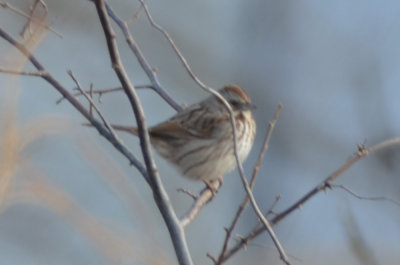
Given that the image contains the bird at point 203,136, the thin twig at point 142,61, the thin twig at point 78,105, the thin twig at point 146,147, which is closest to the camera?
the thin twig at point 146,147

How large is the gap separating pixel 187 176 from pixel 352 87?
20.6ft

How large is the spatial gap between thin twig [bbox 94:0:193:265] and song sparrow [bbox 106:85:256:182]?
7.25 ft

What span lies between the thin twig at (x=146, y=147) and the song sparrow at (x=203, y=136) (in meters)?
2.21

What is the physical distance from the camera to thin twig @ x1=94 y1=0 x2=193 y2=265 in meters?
3.13

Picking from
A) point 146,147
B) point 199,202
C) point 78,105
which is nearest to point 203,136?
point 199,202

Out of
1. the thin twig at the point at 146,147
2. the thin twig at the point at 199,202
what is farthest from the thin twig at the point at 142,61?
the thin twig at the point at 146,147

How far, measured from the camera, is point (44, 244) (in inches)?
301

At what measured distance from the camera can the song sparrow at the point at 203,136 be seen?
5723mm

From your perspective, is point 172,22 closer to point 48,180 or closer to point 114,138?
point 48,180

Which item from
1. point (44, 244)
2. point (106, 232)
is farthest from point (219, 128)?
point (44, 244)

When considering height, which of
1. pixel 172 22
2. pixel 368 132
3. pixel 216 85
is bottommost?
pixel 368 132

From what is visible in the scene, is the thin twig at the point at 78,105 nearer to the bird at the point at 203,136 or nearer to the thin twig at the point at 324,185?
the thin twig at the point at 324,185

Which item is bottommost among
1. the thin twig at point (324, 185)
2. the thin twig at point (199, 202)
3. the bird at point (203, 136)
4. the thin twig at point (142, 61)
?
the thin twig at point (324, 185)

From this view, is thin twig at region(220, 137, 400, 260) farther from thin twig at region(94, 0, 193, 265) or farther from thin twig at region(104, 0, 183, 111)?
thin twig at region(104, 0, 183, 111)
